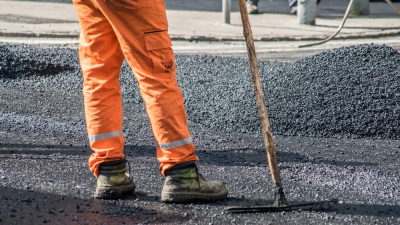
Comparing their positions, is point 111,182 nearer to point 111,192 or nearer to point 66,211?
point 111,192

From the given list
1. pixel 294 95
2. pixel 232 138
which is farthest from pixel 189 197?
pixel 294 95

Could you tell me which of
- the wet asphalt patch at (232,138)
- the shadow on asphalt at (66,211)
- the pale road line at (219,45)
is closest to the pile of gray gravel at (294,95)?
the wet asphalt patch at (232,138)

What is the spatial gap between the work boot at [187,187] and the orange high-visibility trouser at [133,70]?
48 millimetres

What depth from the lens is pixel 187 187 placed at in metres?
2.85

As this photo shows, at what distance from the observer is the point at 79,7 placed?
2.94 m

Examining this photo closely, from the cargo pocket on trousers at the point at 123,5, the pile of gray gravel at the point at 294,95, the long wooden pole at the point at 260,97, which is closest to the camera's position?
the cargo pocket on trousers at the point at 123,5

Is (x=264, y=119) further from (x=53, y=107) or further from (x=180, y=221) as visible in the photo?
(x=53, y=107)

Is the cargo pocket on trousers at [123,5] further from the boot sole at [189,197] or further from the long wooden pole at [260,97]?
the boot sole at [189,197]

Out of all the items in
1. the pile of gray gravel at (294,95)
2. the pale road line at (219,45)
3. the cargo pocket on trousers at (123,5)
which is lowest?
the pale road line at (219,45)

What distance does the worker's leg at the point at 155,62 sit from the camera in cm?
268

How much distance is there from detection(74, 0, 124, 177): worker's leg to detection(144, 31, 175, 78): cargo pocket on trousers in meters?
0.31

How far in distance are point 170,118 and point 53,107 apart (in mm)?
3006

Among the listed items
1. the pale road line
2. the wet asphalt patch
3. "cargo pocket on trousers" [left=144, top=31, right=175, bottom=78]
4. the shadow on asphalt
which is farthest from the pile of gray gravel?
"cargo pocket on trousers" [left=144, top=31, right=175, bottom=78]

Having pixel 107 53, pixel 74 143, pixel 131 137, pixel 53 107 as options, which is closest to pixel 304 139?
pixel 131 137
